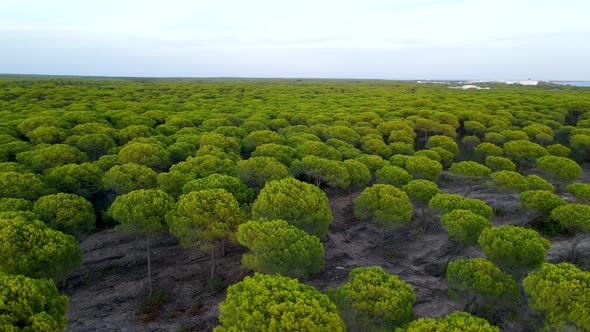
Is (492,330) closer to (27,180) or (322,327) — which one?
(322,327)

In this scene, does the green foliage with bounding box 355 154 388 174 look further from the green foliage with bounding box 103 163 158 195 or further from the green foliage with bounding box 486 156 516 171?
the green foliage with bounding box 103 163 158 195

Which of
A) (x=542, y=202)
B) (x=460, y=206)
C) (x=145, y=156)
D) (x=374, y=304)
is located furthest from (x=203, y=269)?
(x=542, y=202)

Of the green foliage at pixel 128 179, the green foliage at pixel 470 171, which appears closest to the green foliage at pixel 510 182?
the green foliage at pixel 470 171

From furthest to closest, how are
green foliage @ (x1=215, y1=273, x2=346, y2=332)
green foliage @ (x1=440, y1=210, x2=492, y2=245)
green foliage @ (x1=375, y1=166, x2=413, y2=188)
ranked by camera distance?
green foliage @ (x1=375, y1=166, x2=413, y2=188)
green foliage @ (x1=440, y1=210, x2=492, y2=245)
green foliage @ (x1=215, y1=273, x2=346, y2=332)

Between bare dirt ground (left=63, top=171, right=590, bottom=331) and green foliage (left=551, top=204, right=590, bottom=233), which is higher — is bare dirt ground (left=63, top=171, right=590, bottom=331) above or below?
below

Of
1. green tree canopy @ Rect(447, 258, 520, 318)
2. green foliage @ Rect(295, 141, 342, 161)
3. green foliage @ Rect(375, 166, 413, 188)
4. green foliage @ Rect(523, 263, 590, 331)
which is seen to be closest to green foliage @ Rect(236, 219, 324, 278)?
green tree canopy @ Rect(447, 258, 520, 318)

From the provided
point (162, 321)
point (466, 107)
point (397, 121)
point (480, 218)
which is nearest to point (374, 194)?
point (480, 218)
